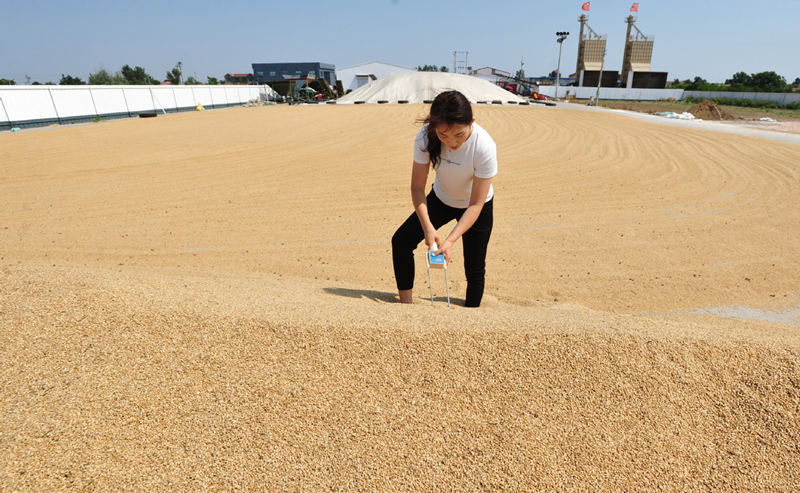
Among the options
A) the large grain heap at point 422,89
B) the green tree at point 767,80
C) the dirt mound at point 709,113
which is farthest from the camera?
the green tree at point 767,80

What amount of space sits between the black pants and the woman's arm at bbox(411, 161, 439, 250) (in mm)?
126

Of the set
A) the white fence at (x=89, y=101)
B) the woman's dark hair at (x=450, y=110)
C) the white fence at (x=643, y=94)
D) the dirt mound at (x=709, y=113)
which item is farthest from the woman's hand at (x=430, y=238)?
the white fence at (x=643, y=94)

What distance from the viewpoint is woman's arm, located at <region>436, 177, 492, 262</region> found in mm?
2416

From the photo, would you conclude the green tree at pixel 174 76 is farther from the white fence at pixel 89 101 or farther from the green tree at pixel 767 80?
the green tree at pixel 767 80

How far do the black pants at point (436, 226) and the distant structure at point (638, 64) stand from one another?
169 feet

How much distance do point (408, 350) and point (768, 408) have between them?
1.45 meters

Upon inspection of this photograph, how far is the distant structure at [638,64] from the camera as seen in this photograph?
43938 millimetres

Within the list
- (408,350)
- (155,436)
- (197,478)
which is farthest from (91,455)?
(408,350)

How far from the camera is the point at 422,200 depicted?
260 centimetres

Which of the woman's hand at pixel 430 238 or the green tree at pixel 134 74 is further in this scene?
the green tree at pixel 134 74

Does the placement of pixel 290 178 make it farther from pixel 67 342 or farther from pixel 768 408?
pixel 768 408

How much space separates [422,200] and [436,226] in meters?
0.31

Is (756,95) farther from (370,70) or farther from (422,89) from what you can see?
(370,70)

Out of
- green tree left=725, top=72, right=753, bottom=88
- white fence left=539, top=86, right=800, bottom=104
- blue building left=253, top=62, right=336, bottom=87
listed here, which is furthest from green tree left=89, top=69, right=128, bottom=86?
green tree left=725, top=72, right=753, bottom=88
